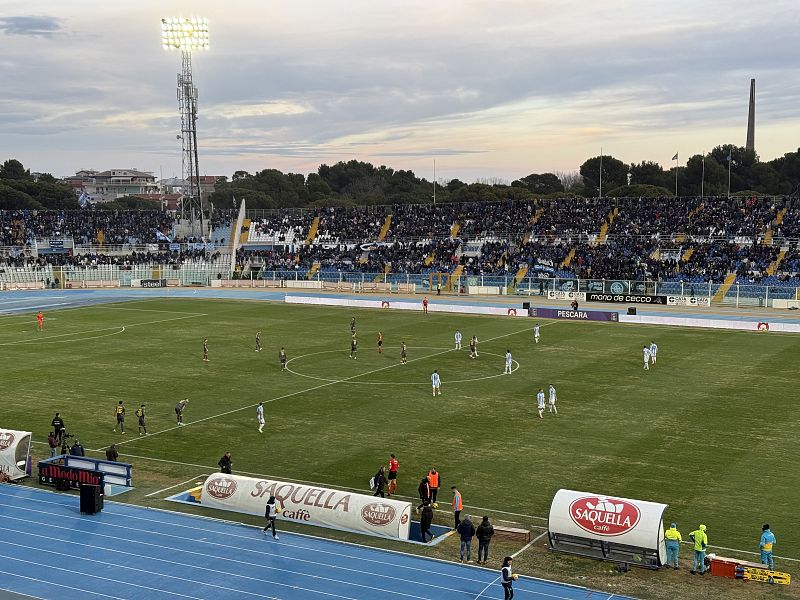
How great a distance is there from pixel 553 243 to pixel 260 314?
36.2 m

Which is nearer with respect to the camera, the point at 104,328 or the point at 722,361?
the point at 722,361

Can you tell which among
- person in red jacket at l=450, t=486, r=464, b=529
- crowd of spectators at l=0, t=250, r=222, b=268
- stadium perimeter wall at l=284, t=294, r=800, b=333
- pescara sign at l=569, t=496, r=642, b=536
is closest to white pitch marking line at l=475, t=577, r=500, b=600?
pescara sign at l=569, t=496, r=642, b=536

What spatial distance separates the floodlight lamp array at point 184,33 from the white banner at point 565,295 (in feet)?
167

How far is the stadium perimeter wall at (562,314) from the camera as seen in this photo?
6381cm

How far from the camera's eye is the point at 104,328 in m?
67.6

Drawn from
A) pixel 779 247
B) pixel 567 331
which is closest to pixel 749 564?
pixel 567 331

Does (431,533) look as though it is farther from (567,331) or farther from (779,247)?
(779,247)

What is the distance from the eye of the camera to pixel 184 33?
102000 millimetres

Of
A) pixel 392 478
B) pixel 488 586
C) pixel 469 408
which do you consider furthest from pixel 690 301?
pixel 488 586

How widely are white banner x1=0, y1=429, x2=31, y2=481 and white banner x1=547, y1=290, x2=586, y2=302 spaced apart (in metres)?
58.7

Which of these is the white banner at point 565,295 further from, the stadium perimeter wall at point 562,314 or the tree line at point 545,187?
the tree line at point 545,187

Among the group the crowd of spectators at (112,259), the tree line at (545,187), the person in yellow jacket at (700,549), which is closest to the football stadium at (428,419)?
the person in yellow jacket at (700,549)

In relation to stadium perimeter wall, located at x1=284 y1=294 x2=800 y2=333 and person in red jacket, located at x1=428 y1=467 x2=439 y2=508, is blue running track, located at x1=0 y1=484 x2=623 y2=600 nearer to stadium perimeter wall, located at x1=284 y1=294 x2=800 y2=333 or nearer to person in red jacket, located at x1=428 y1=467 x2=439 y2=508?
person in red jacket, located at x1=428 y1=467 x2=439 y2=508

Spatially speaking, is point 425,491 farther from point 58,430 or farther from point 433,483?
point 58,430
